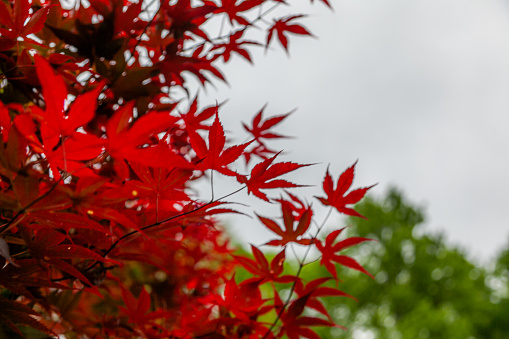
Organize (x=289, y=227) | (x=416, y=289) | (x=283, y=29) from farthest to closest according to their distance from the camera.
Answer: (x=416, y=289), (x=283, y=29), (x=289, y=227)

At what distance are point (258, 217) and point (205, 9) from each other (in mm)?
365

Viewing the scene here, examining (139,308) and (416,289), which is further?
(416,289)

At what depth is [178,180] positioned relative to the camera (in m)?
0.59

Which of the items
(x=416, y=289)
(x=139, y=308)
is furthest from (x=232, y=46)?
(x=416, y=289)

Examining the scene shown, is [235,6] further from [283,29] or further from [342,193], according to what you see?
[342,193]

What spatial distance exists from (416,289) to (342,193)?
27.3 feet

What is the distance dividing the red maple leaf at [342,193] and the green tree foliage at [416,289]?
5809 millimetres

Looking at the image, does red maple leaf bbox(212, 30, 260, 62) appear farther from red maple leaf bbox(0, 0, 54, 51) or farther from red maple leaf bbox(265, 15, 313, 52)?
Result: red maple leaf bbox(0, 0, 54, 51)

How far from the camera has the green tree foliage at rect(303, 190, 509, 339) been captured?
6457mm

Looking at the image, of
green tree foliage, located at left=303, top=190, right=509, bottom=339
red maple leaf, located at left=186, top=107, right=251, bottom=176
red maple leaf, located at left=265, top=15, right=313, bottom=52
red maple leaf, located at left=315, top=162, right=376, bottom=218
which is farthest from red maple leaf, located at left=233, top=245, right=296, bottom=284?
green tree foliage, located at left=303, top=190, right=509, bottom=339

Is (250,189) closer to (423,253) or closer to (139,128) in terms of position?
(139,128)

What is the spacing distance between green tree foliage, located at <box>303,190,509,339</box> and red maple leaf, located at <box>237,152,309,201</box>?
6.04m

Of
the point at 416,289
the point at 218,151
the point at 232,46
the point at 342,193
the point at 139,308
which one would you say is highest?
the point at 416,289

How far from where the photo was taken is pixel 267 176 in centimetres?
58
